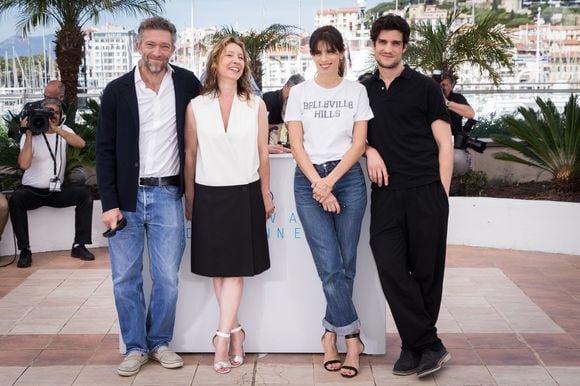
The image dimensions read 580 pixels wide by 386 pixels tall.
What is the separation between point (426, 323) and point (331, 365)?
21.5 inches

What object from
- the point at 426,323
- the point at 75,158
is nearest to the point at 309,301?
the point at 426,323

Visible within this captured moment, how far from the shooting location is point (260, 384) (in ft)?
14.8

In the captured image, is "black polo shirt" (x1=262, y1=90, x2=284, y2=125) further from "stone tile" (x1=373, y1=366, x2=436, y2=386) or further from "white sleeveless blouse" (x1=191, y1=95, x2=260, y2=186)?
"stone tile" (x1=373, y1=366, x2=436, y2=386)

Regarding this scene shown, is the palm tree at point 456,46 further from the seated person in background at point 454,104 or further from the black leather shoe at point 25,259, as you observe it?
the black leather shoe at point 25,259

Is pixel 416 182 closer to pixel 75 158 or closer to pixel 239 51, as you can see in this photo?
pixel 239 51

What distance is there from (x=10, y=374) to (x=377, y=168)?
7.10 feet

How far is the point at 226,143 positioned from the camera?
4492 mm

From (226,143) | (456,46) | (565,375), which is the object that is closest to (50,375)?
(226,143)

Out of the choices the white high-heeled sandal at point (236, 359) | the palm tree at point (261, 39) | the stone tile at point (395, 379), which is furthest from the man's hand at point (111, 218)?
the palm tree at point (261, 39)

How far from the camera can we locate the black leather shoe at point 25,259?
7570mm

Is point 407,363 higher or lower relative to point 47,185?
lower

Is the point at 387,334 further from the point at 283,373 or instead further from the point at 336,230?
the point at 336,230

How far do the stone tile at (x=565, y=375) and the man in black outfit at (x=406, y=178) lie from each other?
0.60 meters

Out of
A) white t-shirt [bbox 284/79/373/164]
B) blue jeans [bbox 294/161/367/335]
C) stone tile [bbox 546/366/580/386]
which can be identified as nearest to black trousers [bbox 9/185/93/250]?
blue jeans [bbox 294/161/367/335]
